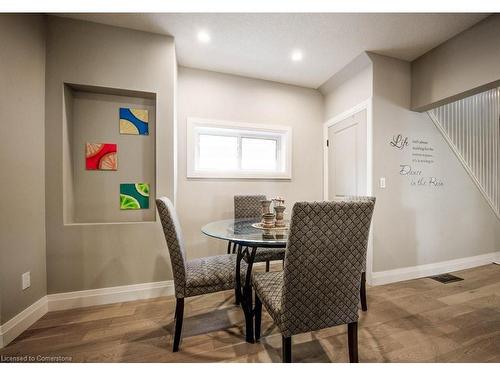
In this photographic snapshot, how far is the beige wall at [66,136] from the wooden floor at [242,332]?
31 centimetres

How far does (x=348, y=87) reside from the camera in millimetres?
2756

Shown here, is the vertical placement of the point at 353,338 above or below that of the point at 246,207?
below

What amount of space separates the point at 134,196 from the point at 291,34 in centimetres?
227

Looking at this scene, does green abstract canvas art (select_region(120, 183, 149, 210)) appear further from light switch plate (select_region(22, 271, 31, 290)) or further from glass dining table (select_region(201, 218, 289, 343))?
glass dining table (select_region(201, 218, 289, 343))

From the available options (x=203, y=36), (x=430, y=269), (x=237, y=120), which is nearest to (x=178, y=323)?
(x=237, y=120)

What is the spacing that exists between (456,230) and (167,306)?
3.61m

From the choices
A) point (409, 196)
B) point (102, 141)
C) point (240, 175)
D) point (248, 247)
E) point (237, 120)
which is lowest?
point (248, 247)

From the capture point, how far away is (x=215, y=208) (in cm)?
272

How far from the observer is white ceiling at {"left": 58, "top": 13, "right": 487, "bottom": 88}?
189cm

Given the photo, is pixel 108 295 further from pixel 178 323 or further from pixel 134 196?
pixel 178 323

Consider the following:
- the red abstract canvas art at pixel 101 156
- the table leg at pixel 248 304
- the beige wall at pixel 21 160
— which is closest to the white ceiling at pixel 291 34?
the beige wall at pixel 21 160

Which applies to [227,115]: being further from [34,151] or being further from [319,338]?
[319,338]

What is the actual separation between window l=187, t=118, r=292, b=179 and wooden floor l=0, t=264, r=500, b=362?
154 centimetres
